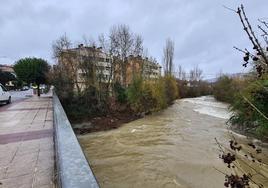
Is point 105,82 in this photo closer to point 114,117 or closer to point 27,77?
point 114,117

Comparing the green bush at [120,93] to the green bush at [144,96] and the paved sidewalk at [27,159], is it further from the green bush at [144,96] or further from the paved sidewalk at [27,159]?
the paved sidewalk at [27,159]

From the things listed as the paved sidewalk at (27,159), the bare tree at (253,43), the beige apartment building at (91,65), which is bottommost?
the paved sidewalk at (27,159)

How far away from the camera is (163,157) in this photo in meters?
10.4

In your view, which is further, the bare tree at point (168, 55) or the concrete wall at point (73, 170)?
the bare tree at point (168, 55)

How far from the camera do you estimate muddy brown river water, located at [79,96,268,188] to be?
8.09 metres

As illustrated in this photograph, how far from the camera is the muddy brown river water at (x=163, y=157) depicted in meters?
8.09

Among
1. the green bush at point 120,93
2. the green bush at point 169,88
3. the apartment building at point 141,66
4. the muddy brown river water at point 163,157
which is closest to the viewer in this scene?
the muddy brown river water at point 163,157

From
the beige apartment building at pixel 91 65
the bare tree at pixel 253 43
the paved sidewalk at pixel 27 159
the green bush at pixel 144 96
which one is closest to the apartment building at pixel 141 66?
the beige apartment building at pixel 91 65

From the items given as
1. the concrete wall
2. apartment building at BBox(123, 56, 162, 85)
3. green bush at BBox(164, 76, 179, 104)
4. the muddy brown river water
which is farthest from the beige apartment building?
the concrete wall

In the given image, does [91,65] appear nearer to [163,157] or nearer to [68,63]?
[68,63]

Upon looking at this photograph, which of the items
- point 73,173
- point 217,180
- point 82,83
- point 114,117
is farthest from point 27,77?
point 73,173

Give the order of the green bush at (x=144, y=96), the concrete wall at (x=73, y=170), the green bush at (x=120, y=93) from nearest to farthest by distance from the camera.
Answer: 1. the concrete wall at (x=73, y=170)
2. the green bush at (x=144, y=96)
3. the green bush at (x=120, y=93)

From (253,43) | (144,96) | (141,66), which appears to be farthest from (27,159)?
(141,66)

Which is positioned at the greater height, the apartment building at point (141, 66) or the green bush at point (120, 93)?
the apartment building at point (141, 66)
